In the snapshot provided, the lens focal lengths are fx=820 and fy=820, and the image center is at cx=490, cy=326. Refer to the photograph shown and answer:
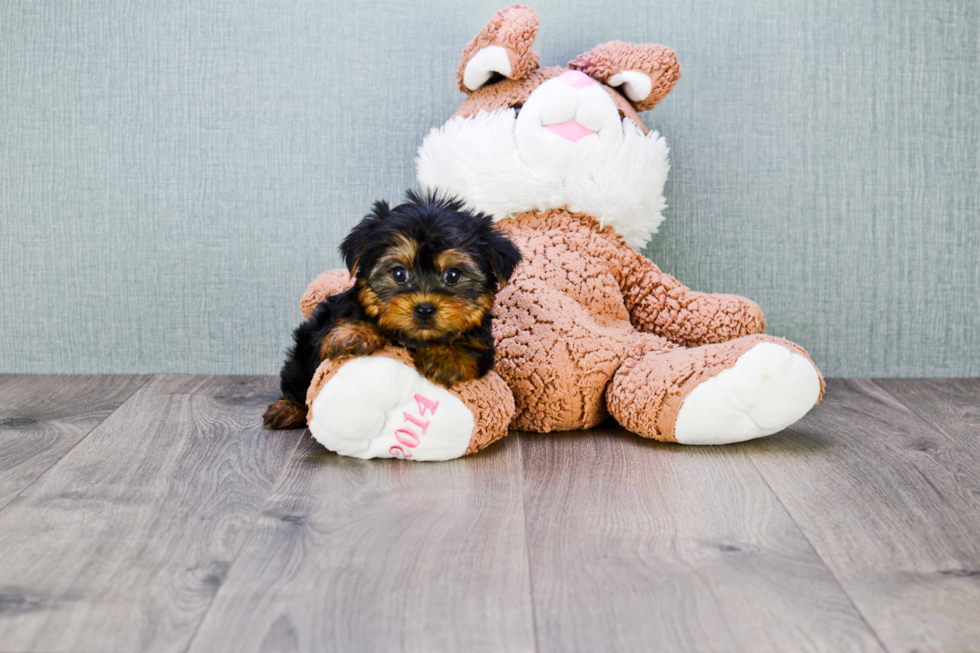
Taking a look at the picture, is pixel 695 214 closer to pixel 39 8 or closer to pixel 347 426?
pixel 347 426

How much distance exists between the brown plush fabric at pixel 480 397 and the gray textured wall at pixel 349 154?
91 centimetres

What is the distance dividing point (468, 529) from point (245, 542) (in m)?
0.36

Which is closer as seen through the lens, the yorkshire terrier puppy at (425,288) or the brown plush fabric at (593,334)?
the yorkshire terrier puppy at (425,288)

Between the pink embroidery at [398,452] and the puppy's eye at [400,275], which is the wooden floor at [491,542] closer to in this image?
the pink embroidery at [398,452]

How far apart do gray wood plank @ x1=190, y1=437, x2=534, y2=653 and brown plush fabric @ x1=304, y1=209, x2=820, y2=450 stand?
9.9 inches

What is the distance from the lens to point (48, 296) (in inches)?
99.0

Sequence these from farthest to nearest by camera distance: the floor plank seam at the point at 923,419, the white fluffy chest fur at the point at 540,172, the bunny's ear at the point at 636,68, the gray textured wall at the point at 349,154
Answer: the gray textured wall at the point at 349,154
the bunny's ear at the point at 636,68
the white fluffy chest fur at the point at 540,172
the floor plank seam at the point at 923,419

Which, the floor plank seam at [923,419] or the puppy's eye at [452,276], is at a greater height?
the puppy's eye at [452,276]

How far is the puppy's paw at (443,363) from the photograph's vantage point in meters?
1.66

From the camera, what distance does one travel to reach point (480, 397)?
5.65 ft

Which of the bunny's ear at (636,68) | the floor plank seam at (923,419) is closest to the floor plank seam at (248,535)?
the bunny's ear at (636,68)

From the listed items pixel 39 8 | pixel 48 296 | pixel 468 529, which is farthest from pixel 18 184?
pixel 468 529

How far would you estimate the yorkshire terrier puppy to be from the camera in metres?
1.58

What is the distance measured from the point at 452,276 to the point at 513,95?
0.73 m
